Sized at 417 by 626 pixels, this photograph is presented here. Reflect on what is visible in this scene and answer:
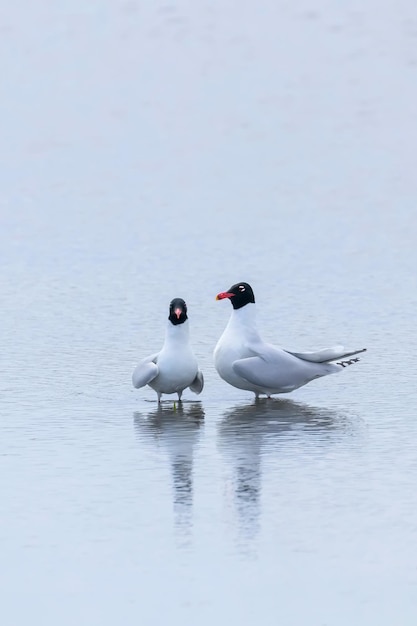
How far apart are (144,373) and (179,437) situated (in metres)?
1.56

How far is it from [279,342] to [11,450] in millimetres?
5214

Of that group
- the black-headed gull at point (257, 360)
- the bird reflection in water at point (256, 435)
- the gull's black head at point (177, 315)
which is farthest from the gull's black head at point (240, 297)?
the bird reflection in water at point (256, 435)

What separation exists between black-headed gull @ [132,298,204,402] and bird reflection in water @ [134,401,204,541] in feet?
0.60

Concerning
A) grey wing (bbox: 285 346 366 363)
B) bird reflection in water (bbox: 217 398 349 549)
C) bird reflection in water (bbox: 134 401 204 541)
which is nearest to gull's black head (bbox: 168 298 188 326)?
bird reflection in water (bbox: 134 401 204 541)

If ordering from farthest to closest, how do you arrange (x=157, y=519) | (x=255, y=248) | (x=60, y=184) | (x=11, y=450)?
(x=60, y=184), (x=255, y=248), (x=11, y=450), (x=157, y=519)

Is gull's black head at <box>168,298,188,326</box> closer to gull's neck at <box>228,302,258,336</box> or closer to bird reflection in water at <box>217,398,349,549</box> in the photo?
gull's neck at <box>228,302,258,336</box>

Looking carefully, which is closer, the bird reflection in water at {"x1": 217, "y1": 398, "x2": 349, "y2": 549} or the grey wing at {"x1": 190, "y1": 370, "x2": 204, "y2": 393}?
the bird reflection in water at {"x1": 217, "y1": 398, "x2": 349, "y2": 549}

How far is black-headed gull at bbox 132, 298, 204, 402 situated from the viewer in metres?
14.4

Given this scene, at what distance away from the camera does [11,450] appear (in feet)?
40.3

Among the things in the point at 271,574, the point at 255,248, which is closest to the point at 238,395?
the point at 271,574

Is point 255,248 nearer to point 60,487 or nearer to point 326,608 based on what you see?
point 60,487

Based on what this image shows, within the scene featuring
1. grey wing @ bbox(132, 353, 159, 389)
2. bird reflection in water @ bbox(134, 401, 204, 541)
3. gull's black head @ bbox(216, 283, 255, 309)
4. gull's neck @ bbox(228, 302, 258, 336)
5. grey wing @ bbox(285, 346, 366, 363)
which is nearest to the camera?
bird reflection in water @ bbox(134, 401, 204, 541)

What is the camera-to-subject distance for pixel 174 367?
1445 centimetres

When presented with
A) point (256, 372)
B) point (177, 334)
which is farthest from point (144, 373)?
point (256, 372)
